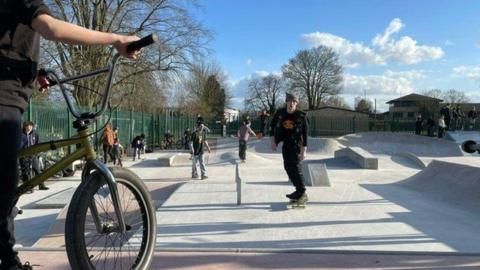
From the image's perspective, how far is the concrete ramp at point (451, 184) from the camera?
956 centimetres

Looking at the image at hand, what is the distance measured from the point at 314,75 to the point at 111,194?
8074 cm

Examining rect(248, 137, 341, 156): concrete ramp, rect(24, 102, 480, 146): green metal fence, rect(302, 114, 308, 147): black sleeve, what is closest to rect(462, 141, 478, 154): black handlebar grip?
rect(302, 114, 308, 147): black sleeve

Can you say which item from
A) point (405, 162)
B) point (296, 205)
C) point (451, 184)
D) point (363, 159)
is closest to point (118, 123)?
point (363, 159)

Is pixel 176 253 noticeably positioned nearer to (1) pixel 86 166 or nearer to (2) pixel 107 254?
(2) pixel 107 254

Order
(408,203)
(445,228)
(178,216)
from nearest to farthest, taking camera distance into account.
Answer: (445,228)
(178,216)
(408,203)

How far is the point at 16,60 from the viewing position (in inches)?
101

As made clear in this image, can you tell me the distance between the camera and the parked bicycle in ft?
8.70

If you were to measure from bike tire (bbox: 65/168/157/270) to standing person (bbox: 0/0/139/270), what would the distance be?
308 mm

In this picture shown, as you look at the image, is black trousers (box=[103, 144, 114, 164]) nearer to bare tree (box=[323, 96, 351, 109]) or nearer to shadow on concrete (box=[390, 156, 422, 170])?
shadow on concrete (box=[390, 156, 422, 170])

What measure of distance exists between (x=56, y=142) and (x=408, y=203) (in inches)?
298

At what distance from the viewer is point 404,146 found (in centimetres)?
3122

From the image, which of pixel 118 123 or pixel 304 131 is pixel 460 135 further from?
pixel 304 131

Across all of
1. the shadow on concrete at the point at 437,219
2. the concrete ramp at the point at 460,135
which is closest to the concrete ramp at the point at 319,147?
the concrete ramp at the point at 460,135

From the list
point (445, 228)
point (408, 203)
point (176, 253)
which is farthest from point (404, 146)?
point (176, 253)
